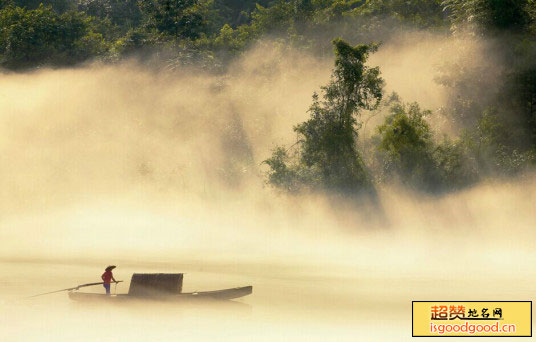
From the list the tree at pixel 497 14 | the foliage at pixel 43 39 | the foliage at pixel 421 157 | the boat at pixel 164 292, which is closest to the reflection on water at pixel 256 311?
the boat at pixel 164 292

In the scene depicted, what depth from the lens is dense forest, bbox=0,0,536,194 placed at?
6294 centimetres

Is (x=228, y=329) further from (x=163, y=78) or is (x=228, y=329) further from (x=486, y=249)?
(x=163, y=78)

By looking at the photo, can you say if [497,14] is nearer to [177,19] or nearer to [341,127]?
[341,127]

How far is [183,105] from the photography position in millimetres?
88125

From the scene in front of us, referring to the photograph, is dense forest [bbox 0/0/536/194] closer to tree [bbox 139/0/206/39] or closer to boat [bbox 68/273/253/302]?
tree [bbox 139/0/206/39]

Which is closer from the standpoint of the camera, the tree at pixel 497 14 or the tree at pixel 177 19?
the tree at pixel 497 14

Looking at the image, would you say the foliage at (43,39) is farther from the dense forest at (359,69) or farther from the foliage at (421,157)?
the foliage at (421,157)

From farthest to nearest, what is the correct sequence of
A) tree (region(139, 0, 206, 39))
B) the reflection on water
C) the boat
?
tree (region(139, 0, 206, 39)), the boat, the reflection on water

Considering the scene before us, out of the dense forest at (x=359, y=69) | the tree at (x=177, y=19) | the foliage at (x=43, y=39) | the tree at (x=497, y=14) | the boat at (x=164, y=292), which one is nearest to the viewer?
the boat at (x=164, y=292)

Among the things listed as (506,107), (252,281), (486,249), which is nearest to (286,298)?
(252,281)

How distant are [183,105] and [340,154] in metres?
27.6

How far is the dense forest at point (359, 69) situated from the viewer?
62938 millimetres

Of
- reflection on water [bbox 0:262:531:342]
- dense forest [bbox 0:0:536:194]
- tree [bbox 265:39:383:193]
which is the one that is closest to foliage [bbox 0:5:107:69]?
dense forest [bbox 0:0:536:194]

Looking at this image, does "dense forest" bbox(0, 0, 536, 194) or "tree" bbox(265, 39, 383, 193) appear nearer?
"tree" bbox(265, 39, 383, 193)
